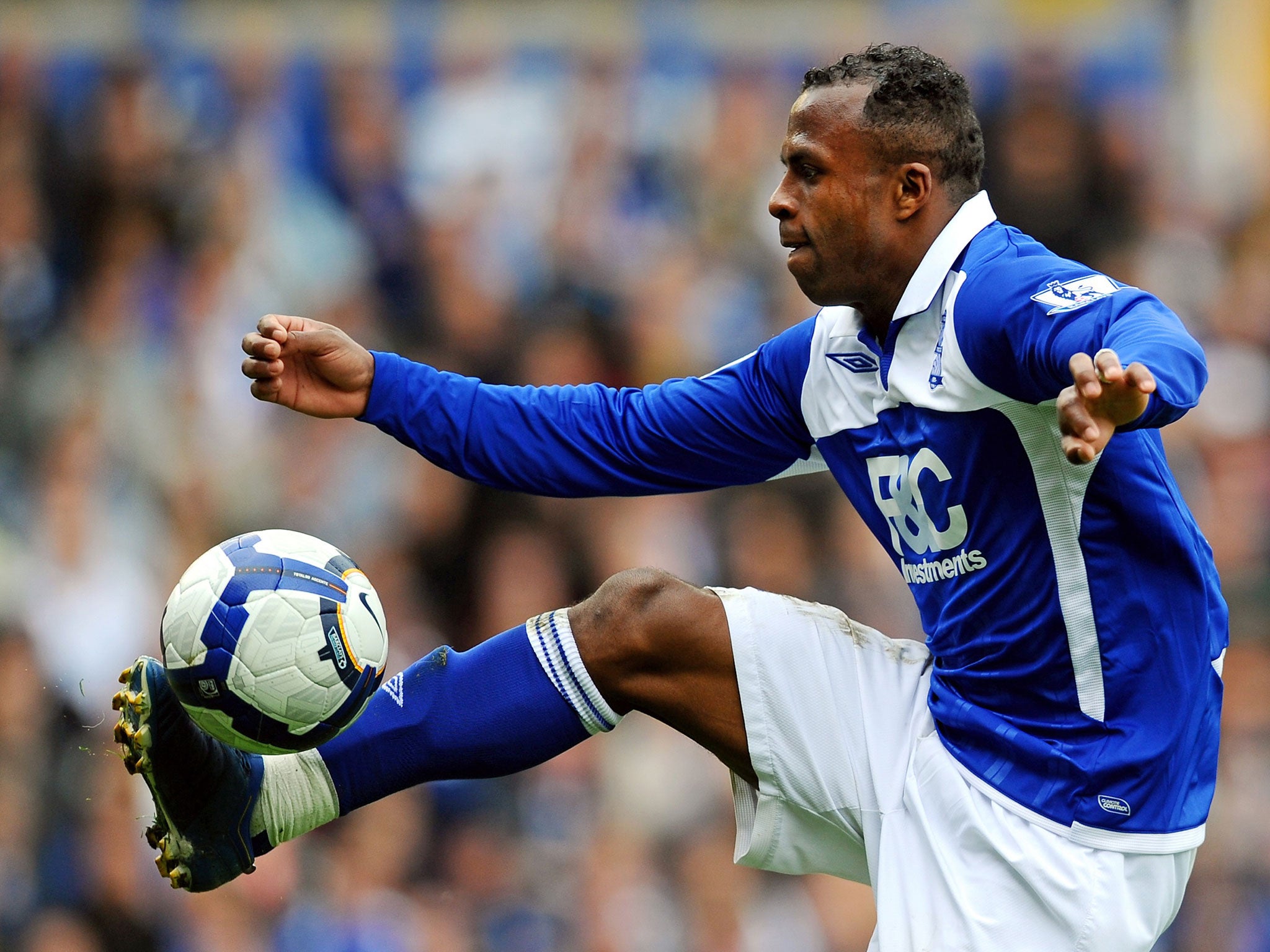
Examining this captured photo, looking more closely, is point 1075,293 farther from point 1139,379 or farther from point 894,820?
point 894,820

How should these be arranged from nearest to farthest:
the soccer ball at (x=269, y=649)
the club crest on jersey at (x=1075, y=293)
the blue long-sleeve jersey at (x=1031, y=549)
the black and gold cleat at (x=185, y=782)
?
the club crest on jersey at (x=1075, y=293) → the blue long-sleeve jersey at (x=1031, y=549) → the soccer ball at (x=269, y=649) → the black and gold cleat at (x=185, y=782)

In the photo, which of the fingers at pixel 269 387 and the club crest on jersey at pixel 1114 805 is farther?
the fingers at pixel 269 387

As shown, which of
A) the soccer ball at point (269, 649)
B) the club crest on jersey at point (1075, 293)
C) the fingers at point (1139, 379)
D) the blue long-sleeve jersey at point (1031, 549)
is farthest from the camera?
the soccer ball at point (269, 649)

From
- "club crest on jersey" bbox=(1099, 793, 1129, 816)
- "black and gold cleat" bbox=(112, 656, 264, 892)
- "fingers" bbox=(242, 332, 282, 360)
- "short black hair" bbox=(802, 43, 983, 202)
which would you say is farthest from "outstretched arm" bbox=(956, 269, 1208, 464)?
"black and gold cleat" bbox=(112, 656, 264, 892)

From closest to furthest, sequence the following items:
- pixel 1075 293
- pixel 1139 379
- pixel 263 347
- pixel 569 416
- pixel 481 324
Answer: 1. pixel 1139 379
2. pixel 1075 293
3. pixel 263 347
4. pixel 569 416
5. pixel 481 324

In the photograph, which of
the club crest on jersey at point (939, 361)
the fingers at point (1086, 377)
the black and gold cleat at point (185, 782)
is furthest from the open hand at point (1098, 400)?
the black and gold cleat at point (185, 782)

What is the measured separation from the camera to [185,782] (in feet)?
10.6

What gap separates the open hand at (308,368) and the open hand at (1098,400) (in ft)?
5.42

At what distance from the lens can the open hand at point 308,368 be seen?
3385 millimetres

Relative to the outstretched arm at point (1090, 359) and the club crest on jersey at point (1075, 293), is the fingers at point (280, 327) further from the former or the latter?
the club crest on jersey at point (1075, 293)

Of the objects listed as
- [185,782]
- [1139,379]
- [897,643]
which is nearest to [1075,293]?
[1139,379]

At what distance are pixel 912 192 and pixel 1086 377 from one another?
986 mm

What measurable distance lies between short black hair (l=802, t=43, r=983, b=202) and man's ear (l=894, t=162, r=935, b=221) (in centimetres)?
2

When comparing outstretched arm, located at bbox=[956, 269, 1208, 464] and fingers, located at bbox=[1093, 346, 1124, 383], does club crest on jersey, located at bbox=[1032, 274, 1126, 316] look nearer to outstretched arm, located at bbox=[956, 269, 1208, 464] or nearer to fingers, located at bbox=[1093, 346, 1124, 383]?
outstretched arm, located at bbox=[956, 269, 1208, 464]
